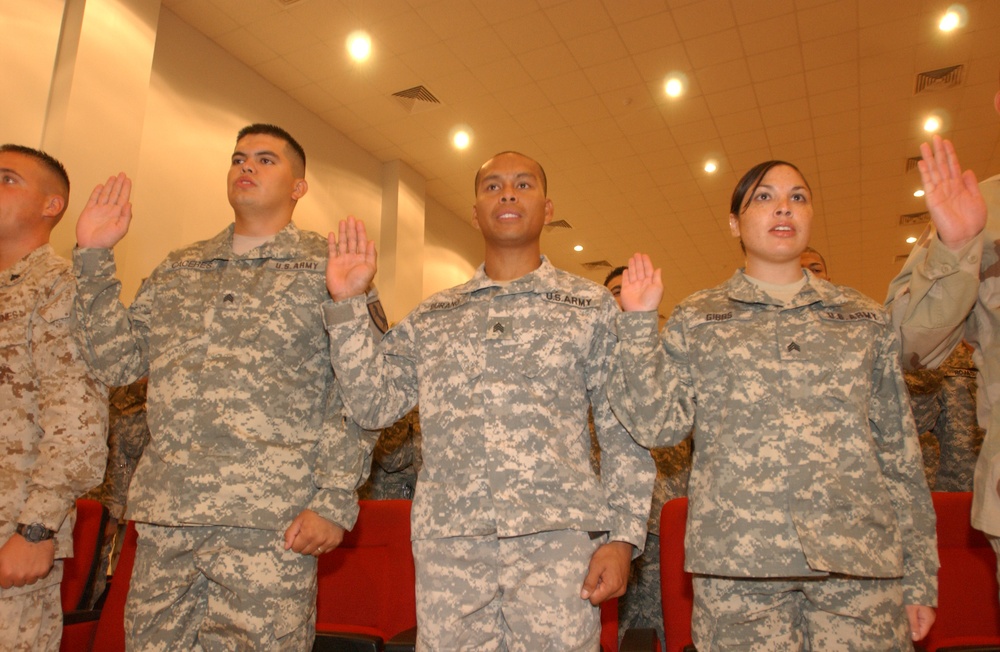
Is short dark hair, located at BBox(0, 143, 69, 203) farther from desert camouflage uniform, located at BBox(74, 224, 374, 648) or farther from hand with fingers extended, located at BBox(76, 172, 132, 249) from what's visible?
desert camouflage uniform, located at BBox(74, 224, 374, 648)

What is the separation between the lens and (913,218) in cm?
871

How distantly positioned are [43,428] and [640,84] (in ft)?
16.8

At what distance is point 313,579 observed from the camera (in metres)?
1.65

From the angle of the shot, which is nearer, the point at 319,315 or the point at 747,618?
the point at 747,618

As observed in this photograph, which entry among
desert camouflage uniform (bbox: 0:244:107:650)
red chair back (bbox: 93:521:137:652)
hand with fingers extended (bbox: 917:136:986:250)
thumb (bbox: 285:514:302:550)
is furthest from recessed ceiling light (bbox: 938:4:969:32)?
red chair back (bbox: 93:521:137:652)

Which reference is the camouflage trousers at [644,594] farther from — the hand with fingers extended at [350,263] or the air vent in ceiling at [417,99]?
the air vent in ceiling at [417,99]

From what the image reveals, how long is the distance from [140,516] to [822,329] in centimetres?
160

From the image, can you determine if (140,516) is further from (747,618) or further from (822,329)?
(822,329)

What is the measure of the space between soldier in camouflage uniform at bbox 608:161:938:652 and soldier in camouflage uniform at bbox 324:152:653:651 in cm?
13

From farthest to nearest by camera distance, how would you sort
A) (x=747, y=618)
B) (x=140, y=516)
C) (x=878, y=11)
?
(x=878, y=11) < (x=140, y=516) < (x=747, y=618)

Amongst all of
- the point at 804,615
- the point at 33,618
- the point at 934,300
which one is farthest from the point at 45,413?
the point at 934,300

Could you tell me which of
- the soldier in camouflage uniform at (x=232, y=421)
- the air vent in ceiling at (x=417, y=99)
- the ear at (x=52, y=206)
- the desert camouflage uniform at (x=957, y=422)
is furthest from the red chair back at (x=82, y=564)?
the air vent in ceiling at (x=417, y=99)

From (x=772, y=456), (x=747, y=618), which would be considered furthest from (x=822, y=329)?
(x=747, y=618)

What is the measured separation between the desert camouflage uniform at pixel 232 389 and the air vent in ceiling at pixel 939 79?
5.75m
